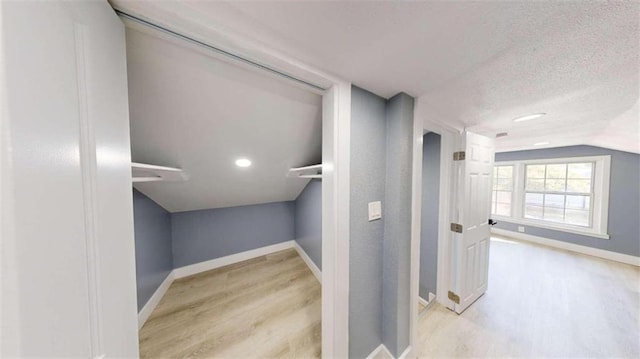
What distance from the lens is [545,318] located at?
1748mm

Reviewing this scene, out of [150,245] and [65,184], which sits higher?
[65,184]

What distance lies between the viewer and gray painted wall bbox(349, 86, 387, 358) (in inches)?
43.5

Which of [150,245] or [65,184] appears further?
[150,245]

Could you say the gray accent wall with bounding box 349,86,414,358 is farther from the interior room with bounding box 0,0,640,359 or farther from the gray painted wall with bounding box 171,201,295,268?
the gray painted wall with bounding box 171,201,295,268

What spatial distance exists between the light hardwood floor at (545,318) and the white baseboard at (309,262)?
1142 millimetres

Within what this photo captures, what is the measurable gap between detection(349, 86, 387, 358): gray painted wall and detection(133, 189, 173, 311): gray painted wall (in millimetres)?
1876

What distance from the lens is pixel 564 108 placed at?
4.50 feet

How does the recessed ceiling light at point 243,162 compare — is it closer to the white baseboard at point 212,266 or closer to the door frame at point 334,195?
the door frame at point 334,195

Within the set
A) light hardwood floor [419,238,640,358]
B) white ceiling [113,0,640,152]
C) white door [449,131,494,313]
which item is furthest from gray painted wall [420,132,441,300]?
white ceiling [113,0,640,152]

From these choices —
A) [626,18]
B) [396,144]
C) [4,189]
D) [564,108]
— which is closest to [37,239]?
[4,189]

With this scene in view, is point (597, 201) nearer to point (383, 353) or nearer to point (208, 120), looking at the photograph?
point (383, 353)

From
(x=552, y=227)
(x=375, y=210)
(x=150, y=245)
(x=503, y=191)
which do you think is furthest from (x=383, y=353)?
(x=503, y=191)

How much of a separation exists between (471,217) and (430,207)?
0.38 m

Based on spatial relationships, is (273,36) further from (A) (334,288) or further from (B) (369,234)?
(A) (334,288)
